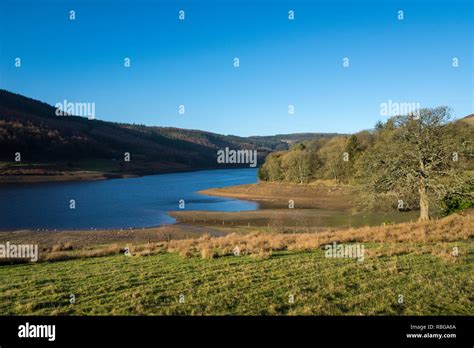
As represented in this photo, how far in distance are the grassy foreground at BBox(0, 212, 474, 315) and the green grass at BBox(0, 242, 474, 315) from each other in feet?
0.07

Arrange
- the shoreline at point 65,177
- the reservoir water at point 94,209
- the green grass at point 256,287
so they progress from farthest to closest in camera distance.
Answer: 1. the shoreline at point 65,177
2. the reservoir water at point 94,209
3. the green grass at point 256,287

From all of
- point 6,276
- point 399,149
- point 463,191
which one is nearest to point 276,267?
point 6,276

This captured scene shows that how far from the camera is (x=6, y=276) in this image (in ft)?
46.3

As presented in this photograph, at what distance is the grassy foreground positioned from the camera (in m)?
8.40

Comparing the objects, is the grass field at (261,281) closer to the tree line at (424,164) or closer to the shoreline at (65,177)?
the tree line at (424,164)

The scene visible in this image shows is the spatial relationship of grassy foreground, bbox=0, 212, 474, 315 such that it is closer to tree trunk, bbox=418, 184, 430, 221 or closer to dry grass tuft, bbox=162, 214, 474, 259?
dry grass tuft, bbox=162, 214, 474, 259

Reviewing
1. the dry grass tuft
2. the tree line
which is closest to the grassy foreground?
the dry grass tuft

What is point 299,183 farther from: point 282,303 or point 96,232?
point 282,303

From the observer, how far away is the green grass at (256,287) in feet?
27.4

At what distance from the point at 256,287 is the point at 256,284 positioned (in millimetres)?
289

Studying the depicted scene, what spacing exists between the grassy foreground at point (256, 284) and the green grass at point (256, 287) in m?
0.02

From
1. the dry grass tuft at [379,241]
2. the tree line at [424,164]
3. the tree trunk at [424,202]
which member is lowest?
the dry grass tuft at [379,241]

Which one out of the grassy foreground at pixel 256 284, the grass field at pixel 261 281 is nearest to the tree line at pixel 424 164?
the grass field at pixel 261 281

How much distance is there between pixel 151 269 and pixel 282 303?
21.0 feet
